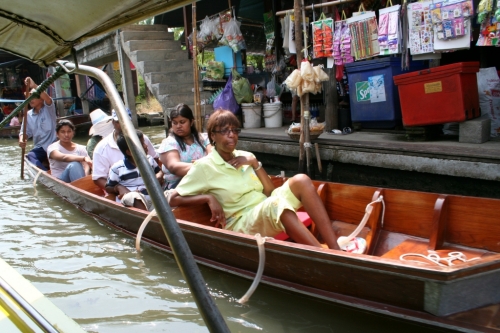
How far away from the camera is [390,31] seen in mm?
5121

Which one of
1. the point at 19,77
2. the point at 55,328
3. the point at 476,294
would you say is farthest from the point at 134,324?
the point at 19,77

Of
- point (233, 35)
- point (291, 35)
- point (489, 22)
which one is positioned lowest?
point (489, 22)

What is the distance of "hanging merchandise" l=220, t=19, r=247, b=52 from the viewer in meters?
7.96

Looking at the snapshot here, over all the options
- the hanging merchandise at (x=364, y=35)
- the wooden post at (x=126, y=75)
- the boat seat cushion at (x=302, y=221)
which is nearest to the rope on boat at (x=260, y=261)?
the boat seat cushion at (x=302, y=221)

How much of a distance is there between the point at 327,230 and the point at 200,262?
3.71ft

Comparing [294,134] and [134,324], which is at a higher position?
Result: [294,134]

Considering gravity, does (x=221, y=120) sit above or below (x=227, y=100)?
below

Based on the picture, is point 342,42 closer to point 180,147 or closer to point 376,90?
point 376,90

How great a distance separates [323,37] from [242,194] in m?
3.14

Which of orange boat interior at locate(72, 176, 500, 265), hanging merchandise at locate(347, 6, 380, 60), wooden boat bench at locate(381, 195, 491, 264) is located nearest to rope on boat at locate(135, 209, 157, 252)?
orange boat interior at locate(72, 176, 500, 265)

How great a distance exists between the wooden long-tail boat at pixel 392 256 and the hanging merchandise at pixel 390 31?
7.27 ft

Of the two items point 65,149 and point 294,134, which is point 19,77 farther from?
point 294,134

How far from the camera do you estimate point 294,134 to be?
5.82 m

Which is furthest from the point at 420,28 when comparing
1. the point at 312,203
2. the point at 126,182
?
the point at 126,182
